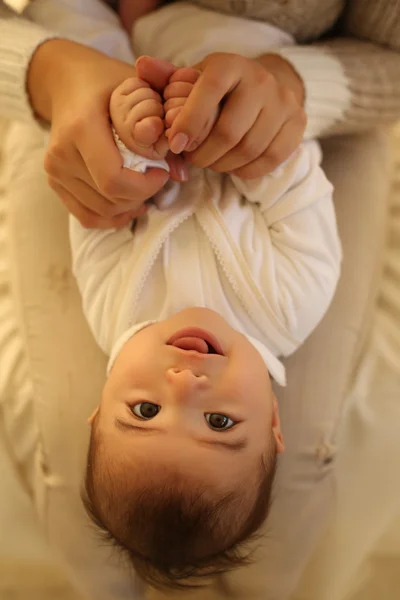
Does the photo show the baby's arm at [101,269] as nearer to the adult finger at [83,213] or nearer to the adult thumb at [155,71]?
the adult finger at [83,213]

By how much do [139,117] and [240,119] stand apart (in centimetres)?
10

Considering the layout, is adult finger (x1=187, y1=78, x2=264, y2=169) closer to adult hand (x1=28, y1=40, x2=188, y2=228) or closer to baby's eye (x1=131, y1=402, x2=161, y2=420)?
adult hand (x1=28, y1=40, x2=188, y2=228)

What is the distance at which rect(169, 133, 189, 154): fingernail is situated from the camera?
0.56 meters

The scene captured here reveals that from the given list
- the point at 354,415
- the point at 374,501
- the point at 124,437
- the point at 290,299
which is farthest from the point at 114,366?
the point at 374,501

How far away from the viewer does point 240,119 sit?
58 cm

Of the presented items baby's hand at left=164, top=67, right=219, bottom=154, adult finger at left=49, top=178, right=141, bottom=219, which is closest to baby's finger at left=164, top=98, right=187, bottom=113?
baby's hand at left=164, top=67, right=219, bottom=154

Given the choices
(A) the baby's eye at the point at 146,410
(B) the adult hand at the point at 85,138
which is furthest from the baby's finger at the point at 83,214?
(A) the baby's eye at the point at 146,410

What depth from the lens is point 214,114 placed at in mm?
574

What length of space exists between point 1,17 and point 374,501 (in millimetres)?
813

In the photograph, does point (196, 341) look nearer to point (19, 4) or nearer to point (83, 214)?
point (83, 214)

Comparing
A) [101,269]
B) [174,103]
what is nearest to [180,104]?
[174,103]

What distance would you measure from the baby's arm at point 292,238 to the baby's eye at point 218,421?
149mm

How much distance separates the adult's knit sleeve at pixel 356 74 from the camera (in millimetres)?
704

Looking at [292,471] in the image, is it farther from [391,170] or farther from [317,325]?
[391,170]
